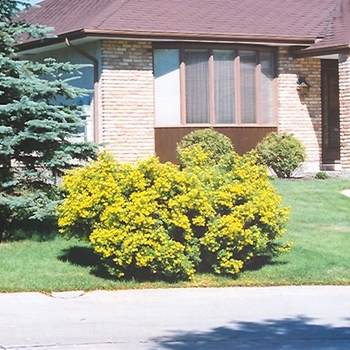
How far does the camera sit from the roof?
65.4ft

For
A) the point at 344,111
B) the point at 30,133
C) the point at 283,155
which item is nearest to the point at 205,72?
the point at 283,155

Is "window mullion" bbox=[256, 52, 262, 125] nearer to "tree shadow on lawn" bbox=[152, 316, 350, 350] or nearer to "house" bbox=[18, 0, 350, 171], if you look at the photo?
"house" bbox=[18, 0, 350, 171]

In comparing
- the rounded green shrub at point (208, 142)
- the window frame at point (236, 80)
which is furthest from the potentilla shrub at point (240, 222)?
the window frame at point (236, 80)

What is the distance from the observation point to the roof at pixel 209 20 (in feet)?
65.4

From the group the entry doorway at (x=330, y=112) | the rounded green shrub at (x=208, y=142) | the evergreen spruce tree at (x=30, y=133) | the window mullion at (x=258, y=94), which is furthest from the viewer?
the entry doorway at (x=330, y=112)

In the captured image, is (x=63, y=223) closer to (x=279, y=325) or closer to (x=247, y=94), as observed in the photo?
(x=279, y=325)

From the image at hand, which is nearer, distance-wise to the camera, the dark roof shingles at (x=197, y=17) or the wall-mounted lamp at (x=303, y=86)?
the dark roof shingles at (x=197, y=17)

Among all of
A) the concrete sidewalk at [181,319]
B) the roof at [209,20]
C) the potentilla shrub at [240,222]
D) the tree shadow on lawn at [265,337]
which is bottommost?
the tree shadow on lawn at [265,337]

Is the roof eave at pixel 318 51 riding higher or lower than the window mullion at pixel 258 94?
higher

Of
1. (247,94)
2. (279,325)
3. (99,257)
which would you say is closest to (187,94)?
(247,94)

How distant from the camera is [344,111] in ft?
68.3

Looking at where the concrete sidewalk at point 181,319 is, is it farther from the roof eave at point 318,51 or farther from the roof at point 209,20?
the roof eave at point 318,51

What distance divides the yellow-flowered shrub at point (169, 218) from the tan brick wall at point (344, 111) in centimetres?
1028

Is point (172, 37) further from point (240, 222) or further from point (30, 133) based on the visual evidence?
point (240, 222)
